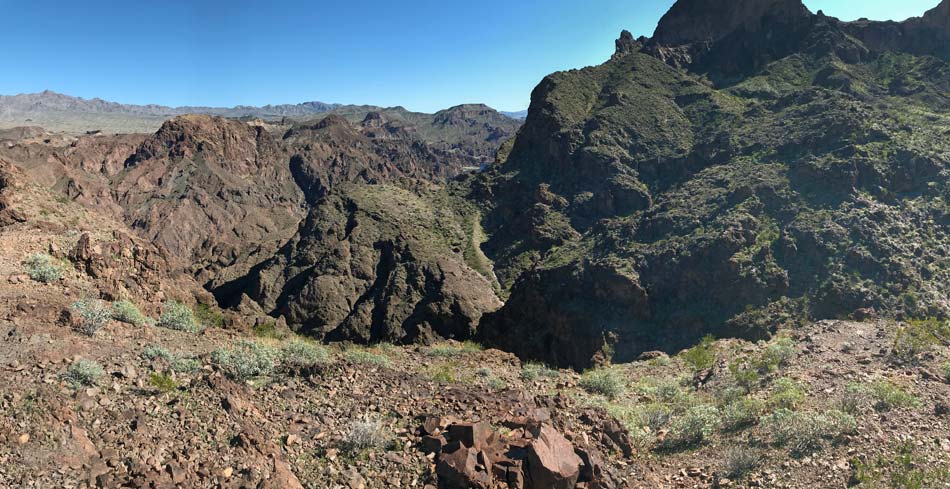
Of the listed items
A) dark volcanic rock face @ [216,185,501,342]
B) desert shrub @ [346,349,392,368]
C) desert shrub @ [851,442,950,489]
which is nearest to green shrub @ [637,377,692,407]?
desert shrub @ [851,442,950,489]

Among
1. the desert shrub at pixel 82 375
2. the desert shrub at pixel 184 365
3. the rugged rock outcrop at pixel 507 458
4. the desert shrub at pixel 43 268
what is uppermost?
the desert shrub at pixel 43 268

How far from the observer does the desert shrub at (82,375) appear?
26.7 ft

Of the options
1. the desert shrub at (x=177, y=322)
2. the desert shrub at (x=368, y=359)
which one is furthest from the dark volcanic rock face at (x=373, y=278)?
the desert shrub at (x=177, y=322)

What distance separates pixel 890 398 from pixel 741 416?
11.0ft

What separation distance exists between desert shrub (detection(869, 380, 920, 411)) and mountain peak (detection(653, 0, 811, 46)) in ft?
259

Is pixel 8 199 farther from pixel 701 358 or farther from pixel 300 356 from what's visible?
pixel 701 358

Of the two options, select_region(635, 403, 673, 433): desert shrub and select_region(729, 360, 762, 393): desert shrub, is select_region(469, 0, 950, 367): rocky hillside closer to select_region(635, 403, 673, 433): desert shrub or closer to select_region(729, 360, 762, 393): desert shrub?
select_region(729, 360, 762, 393): desert shrub

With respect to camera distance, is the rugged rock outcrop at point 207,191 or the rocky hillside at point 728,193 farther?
the rugged rock outcrop at point 207,191

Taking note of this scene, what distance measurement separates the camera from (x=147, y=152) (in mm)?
108375

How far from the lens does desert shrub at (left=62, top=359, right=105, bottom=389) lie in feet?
26.7

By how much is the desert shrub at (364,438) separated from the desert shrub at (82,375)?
13.5ft

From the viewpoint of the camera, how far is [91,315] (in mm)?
11391

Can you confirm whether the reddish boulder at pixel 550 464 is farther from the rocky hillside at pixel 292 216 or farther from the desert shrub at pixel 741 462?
the rocky hillside at pixel 292 216

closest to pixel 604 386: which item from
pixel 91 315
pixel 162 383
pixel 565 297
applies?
pixel 162 383
